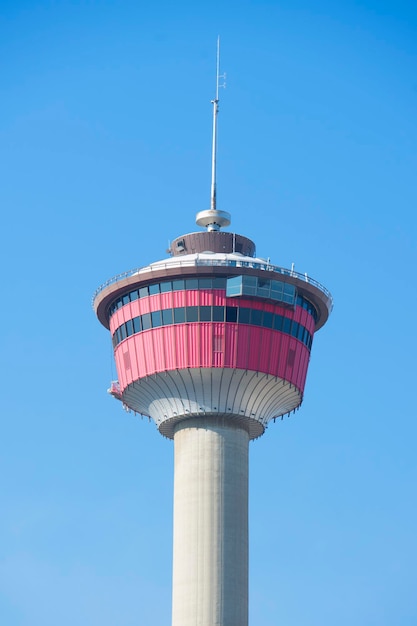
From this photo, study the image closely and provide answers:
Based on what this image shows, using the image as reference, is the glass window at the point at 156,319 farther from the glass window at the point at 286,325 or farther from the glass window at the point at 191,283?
the glass window at the point at 286,325

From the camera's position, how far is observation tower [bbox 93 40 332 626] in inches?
4136

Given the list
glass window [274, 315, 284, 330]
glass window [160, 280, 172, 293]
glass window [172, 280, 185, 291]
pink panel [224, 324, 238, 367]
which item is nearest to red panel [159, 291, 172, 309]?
glass window [160, 280, 172, 293]

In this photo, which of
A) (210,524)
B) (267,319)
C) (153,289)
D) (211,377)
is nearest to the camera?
(210,524)

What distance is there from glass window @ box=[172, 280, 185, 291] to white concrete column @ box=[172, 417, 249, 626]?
9776 millimetres

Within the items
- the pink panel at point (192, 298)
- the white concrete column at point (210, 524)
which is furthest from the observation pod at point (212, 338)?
the white concrete column at point (210, 524)

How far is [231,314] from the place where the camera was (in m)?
108

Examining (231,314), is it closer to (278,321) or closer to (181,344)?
(278,321)

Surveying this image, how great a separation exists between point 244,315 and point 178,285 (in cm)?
540

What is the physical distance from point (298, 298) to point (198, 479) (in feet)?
52.2

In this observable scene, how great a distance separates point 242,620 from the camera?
10400 centimetres

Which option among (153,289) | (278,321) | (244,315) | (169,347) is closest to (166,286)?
(153,289)

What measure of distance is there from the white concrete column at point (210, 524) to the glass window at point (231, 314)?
7444 millimetres

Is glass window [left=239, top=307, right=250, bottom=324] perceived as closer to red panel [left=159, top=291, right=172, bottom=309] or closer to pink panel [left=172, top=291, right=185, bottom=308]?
pink panel [left=172, top=291, right=185, bottom=308]

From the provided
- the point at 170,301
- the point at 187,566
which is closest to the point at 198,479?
the point at 187,566
